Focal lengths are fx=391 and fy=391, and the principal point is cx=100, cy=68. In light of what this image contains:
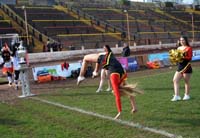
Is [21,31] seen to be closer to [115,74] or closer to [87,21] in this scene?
[87,21]

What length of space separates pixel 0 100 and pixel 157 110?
635cm

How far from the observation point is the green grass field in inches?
333

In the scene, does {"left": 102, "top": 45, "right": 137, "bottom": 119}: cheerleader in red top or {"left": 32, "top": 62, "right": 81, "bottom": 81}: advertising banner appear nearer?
{"left": 102, "top": 45, "right": 137, "bottom": 119}: cheerleader in red top

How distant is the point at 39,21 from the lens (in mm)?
48094

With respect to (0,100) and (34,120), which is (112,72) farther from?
(0,100)

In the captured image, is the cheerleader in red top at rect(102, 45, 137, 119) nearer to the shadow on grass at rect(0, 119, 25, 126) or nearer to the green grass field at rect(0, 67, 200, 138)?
the green grass field at rect(0, 67, 200, 138)

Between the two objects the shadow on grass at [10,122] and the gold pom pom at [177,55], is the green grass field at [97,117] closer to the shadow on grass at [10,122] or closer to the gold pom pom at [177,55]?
the shadow on grass at [10,122]

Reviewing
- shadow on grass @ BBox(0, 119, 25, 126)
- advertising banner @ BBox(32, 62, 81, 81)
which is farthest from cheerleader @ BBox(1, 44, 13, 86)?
shadow on grass @ BBox(0, 119, 25, 126)

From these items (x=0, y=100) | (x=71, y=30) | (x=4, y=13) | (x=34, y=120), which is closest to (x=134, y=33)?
(x=71, y=30)

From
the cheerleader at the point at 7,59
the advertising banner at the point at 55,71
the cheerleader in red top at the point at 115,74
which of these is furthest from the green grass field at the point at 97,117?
the advertising banner at the point at 55,71

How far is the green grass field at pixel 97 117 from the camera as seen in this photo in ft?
27.7

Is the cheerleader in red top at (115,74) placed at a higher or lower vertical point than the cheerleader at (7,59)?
higher

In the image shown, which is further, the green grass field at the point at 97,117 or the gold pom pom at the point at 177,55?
the gold pom pom at the point at 177,55

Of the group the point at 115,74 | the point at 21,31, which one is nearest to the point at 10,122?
the point at 115,74
